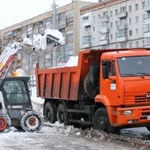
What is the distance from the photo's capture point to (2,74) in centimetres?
1559

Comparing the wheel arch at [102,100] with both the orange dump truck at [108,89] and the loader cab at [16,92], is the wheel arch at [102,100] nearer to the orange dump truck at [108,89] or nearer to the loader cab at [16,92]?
the orange dump truck at [108,89]

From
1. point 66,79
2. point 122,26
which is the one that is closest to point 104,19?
point 122,26

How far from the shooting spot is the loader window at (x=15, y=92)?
47.0ft

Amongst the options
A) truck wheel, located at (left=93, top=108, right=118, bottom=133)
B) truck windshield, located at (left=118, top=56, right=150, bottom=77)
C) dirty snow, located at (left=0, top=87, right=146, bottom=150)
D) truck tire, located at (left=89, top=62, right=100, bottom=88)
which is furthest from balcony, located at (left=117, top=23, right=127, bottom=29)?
truck windshield, located at (left=118, top=56, right=150, bottom=77)

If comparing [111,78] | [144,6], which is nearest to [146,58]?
[111,78]

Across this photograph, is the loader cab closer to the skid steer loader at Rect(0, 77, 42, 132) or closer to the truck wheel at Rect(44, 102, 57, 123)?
the skid steer loader at Rect(0, 77, 42, 132)

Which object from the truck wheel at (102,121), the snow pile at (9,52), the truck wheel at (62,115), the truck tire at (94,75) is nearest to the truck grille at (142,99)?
the truck wheel at (102,121)

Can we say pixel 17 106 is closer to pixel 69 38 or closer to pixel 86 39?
pixel 86 39

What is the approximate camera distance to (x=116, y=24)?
7188 centimetres

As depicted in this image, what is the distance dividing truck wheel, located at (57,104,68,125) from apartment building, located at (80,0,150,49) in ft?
148

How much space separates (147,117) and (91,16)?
221 ft

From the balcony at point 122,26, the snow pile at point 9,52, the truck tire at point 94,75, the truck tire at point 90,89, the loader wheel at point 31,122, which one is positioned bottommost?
the loader wheel at point 31,122

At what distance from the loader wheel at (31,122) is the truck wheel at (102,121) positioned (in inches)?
73.3

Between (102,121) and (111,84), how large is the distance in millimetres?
1330
